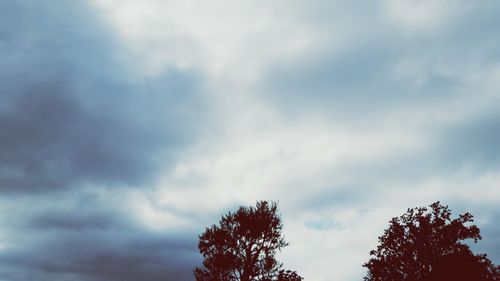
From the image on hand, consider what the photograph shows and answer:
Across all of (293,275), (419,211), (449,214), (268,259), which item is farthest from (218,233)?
(449,214)

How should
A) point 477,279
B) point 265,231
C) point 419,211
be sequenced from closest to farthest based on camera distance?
point 477,279 < point 419,211 < point 265,231

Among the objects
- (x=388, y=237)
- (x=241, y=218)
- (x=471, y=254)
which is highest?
(x=241, y=218)

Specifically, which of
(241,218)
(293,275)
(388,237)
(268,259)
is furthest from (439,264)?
(241,218)

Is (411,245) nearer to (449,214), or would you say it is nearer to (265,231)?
(449,214)

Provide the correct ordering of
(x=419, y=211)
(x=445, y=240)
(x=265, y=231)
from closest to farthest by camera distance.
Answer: (x=445, y=240)
(x=419, y=211)
(x=265, y=231)

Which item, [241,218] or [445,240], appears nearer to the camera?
[445,240]

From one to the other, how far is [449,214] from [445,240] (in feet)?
8.89

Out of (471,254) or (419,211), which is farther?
(419,211)

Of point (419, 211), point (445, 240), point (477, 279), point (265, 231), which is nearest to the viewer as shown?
point (477, 279)

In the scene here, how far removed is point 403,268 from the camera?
111 ft

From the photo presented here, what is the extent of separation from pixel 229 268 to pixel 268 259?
413 centimetres

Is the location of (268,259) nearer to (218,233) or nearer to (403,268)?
(218,233)

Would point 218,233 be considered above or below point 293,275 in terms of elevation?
above

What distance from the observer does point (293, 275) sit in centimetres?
3638
